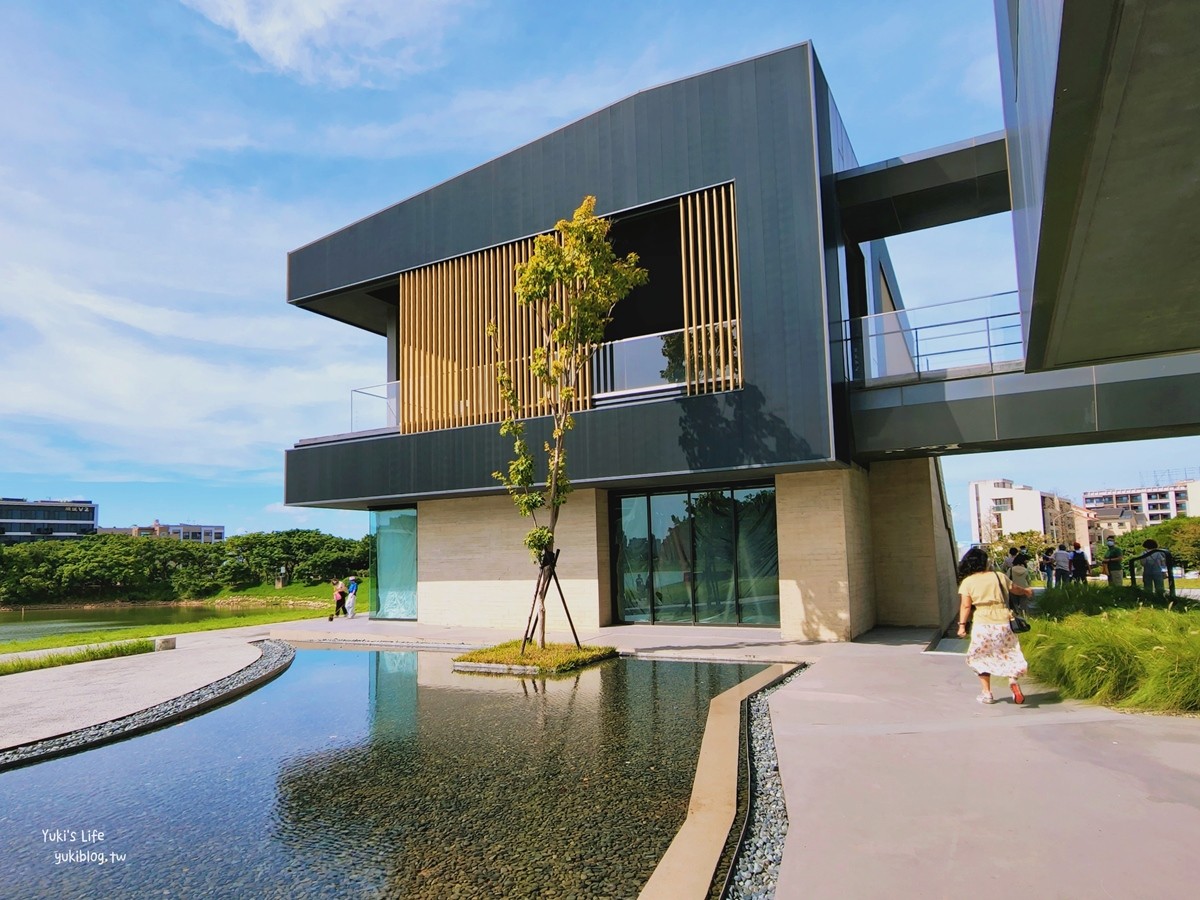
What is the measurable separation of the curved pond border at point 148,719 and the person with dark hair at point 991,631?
28.0ft

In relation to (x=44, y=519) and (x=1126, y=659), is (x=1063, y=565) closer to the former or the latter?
(x=1126, y=659)

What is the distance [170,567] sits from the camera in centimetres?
5819

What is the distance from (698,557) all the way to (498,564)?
4471 mm

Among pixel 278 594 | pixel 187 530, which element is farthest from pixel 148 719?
pixel 187 530

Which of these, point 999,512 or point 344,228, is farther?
point 999,512

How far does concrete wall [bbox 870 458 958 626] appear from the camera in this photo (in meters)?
14.8

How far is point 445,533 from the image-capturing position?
17078 mm

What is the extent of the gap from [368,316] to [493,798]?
17.0 meters

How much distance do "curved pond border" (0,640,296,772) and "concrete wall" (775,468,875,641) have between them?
8.71m

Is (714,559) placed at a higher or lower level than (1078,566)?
higher

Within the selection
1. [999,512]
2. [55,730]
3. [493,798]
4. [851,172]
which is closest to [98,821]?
[493,798]

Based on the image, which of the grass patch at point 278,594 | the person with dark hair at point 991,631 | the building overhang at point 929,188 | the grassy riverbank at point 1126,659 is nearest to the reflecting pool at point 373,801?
the person with dark hair at point 991,631

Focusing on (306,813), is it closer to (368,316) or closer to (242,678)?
(242,678)

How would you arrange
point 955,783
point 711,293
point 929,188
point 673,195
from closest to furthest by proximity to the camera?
point 955,783
point 929,188
point 711,293
point 673,195
